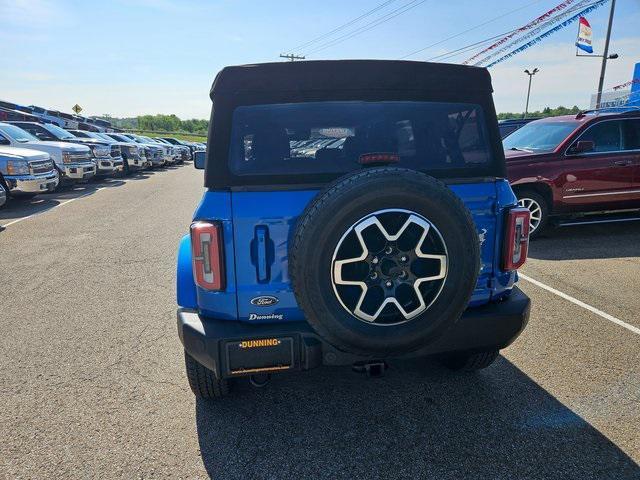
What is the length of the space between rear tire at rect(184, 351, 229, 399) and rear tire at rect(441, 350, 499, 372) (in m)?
1.54

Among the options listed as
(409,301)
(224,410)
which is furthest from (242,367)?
(409,301)

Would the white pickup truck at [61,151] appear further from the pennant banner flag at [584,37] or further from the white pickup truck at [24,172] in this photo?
the pennant banner flag at [584,37]

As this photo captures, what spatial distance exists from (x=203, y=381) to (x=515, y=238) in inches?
79.8

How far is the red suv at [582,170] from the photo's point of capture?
6.62 m

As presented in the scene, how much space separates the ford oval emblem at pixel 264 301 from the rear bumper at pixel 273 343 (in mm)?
115

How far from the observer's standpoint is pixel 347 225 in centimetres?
204

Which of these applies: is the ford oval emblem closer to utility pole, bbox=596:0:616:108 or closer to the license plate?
the license plate

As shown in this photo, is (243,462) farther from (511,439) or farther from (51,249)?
(51,249)

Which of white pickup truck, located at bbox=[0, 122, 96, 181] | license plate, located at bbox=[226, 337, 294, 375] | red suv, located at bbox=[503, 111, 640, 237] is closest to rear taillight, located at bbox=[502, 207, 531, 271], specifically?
license plate, located at bbox=[226, 337, 294, 375]

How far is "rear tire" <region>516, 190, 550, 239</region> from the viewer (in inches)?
260

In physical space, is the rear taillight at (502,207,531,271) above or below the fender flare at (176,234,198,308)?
above

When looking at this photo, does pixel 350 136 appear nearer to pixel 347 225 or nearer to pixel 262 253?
pixel 347 225

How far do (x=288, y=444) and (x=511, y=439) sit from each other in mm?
1233

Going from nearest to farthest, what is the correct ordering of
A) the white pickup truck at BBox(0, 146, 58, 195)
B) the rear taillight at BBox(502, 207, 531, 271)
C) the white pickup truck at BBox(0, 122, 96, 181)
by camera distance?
the rear taillight at BBox(502, 207, 531, 271), the white pickup truck at BBox(0, 146, 58, 195), the white pickup truck at BBox(0, 122, 96, 181)
